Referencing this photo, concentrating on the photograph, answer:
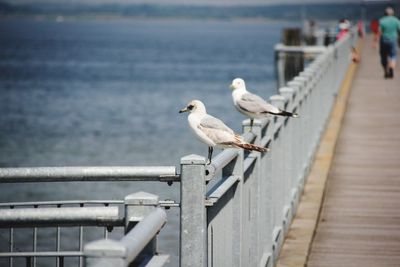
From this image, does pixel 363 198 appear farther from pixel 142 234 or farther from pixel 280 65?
pixel 280 65

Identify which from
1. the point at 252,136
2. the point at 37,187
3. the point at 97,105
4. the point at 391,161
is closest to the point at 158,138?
the point at 37,187

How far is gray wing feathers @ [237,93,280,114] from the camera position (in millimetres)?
8324

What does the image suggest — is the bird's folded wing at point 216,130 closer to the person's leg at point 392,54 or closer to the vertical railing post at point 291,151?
the vertical railing post at point 291,151

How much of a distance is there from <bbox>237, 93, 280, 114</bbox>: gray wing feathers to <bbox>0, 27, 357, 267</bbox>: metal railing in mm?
120

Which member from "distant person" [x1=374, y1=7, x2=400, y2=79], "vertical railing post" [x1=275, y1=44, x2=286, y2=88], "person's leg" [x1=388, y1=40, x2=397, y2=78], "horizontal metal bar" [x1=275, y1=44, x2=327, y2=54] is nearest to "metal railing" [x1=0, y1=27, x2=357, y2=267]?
"distant person" [x1=374, y1=7, x2=400, y2=79]

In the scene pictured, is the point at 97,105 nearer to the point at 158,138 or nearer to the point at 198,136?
the point at 158,138

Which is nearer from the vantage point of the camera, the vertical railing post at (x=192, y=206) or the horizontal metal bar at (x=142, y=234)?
the horizontal metal bar at (x=142, y=234)

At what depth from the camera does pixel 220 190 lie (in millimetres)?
5625

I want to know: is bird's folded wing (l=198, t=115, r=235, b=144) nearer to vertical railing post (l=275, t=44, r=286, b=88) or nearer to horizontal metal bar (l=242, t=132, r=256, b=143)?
horizontal metal bar (l=242, t=132, r=256, b=143)

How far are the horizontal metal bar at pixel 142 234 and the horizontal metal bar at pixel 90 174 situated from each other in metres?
1.40

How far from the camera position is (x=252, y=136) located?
7316mm

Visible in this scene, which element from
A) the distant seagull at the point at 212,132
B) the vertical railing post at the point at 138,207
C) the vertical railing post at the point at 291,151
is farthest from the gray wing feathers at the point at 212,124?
the vertical railing post at the point at 291,151

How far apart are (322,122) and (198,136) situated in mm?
10881

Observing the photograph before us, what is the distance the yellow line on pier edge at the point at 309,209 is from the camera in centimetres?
896
